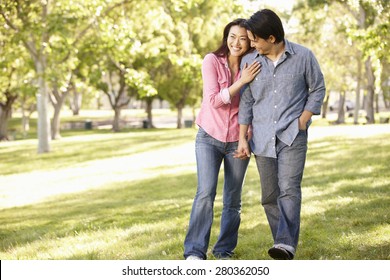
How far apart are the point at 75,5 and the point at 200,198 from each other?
1762 cm

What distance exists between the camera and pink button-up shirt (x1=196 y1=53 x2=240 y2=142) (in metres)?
6.33

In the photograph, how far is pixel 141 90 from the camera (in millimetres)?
24047

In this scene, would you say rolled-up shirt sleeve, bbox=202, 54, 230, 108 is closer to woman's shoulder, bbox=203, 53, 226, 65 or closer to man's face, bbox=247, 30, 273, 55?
woman's shoulder, bbox=203, 53, 226, 65

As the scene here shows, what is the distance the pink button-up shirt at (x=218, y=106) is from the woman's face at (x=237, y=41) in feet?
0.50

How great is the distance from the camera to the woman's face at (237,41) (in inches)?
245

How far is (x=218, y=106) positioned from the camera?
6.28m

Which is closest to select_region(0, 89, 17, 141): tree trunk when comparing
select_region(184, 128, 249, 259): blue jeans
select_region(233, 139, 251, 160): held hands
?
select_region(184, 128, 249, 259): blue jeans

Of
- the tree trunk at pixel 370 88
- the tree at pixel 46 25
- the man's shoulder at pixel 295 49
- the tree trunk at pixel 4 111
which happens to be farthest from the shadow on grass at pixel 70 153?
the man's shoulder at pixel 295 49

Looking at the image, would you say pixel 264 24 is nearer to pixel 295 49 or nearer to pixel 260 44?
pixel 260 44

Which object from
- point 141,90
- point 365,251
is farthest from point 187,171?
point 365,251

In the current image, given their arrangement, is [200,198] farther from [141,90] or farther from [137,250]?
[141,90]

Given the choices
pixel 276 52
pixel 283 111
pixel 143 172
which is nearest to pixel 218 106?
pixel 283 111

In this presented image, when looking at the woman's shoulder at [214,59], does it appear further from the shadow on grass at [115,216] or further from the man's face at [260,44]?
the shadow on grass at [115,216]

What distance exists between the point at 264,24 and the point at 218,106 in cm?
90
